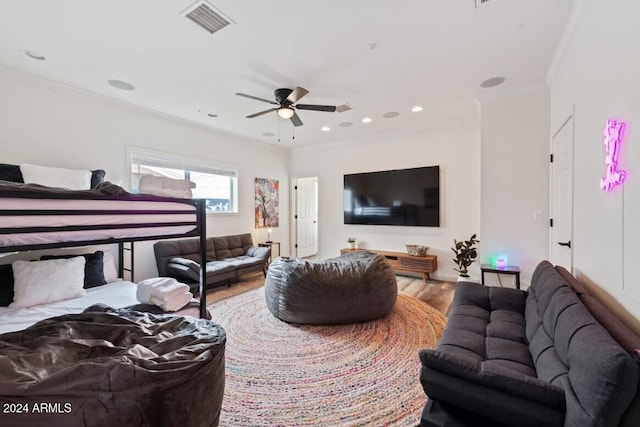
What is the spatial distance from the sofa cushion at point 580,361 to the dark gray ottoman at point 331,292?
57.7 inches

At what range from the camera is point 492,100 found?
12.2ft

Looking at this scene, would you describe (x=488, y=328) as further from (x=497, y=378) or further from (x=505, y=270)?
(x=505, y=270)

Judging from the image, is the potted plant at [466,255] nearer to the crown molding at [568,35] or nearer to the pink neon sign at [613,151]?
the crown molding at [568,35]

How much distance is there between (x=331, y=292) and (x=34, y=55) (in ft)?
12.5

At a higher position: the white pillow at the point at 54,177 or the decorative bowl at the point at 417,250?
the white pillow at the point at 54,177

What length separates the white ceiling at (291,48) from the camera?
2105mm

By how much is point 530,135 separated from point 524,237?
131 centimetres

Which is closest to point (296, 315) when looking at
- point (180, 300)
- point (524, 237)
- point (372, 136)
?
point (180, 300)

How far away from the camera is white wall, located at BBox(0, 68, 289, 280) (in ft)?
10.1

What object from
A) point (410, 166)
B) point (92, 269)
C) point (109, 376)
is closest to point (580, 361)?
point (109, 376)

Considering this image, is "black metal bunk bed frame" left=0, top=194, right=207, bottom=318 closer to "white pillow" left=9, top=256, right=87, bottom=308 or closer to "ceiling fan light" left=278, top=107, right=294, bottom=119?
"white pillow" left=9, top=256, right=87, bottom=308

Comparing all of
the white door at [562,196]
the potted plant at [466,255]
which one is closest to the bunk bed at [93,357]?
the white door at [562,196]

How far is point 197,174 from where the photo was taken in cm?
498

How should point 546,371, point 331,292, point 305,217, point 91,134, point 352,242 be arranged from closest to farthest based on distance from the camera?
1. point 546,371
2. point 331,292
3. point 91,134
4. point 352,242
5. point 305,217
